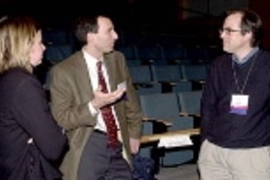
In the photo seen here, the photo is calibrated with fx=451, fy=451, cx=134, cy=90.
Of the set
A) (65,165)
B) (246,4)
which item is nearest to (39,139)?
(65,165)

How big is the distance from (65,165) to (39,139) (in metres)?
0.48

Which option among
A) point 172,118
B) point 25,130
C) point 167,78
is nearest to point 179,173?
point 172,118

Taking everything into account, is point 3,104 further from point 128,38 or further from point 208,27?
point 208,27

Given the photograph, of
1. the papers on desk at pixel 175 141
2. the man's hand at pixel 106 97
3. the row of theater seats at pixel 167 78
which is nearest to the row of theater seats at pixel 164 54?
the row of theater seats at pixel 167 78

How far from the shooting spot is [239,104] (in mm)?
1675

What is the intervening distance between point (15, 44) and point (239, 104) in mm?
849

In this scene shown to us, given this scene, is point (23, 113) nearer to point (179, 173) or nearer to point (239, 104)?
point (239, 104)

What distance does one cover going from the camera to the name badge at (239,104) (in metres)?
1.67

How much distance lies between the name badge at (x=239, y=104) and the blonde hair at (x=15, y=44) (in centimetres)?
78

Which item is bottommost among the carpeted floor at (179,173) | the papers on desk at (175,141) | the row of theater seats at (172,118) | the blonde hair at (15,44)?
the carpeted floor at (179,173)

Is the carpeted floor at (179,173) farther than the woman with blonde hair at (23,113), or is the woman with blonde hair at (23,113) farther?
the carpeted floor at (179,173)

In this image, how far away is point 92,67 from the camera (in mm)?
1790

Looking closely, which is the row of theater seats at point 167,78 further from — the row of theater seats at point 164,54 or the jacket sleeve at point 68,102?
the jacket sleeve at point 68,102

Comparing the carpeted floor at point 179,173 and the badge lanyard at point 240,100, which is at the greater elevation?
the badge lanyard at point 240,100
